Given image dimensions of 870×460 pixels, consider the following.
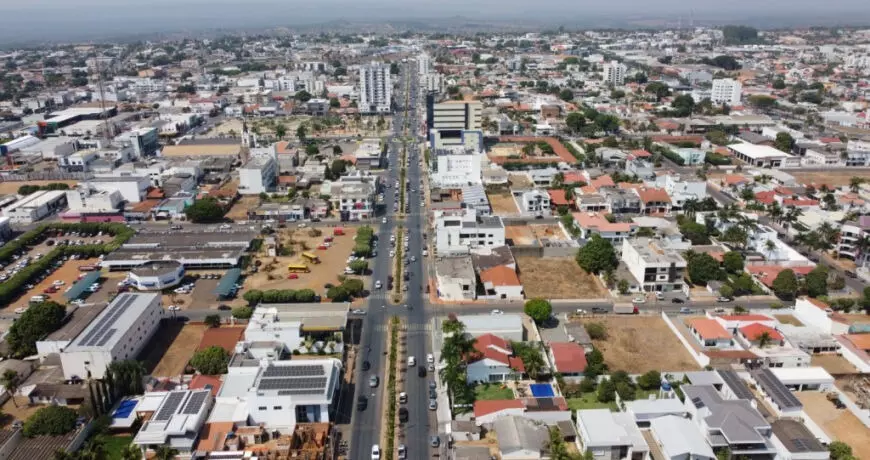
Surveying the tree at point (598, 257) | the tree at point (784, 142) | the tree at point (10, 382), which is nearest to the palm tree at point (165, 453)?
the tree at point (10, 382)

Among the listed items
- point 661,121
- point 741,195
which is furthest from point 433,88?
point 741,195

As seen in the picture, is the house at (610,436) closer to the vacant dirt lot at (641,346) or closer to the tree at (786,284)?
the vacant dirt lot at (641,346)

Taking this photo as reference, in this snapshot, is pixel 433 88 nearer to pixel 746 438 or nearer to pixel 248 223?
pixel 248 223

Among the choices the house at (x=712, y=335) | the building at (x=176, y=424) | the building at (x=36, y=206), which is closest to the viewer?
the building at (x=176, y=424)

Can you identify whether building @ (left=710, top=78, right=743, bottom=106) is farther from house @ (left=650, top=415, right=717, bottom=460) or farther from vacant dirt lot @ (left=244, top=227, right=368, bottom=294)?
house @ (left=650, top=415, right=717, bottom=460)

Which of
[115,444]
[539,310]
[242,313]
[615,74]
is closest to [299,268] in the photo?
[242,313]

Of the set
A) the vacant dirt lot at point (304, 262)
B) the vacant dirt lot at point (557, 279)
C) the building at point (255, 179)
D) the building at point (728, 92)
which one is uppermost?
the building at point (728, 92)
